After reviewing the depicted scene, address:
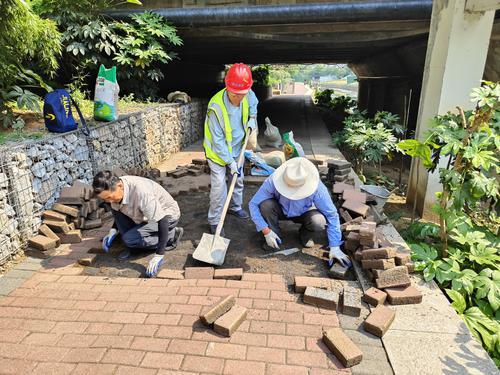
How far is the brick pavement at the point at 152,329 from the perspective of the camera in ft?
8.48

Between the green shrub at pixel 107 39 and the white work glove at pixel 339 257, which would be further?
the green shrub at pixel 107 39

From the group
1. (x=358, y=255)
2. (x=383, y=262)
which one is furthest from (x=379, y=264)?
(x=358, y=255)

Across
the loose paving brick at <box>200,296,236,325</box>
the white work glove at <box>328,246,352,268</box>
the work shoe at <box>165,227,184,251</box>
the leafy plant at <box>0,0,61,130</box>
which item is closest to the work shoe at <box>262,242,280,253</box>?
the white work glove at <box>328,246,352,268</box>

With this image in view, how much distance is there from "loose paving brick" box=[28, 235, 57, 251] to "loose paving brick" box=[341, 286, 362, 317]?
131 inches

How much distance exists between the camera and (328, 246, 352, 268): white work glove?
3.72 m

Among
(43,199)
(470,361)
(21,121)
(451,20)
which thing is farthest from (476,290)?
(21,121)

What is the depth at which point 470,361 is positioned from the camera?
256 cm

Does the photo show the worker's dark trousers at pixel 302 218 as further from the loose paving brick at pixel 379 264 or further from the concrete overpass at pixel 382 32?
the concrete overpass at pixel 382 32

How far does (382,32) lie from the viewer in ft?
30.9

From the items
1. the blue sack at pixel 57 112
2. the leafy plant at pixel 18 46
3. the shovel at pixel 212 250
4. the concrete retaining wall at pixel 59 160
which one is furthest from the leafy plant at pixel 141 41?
the shovel at pixel 212 250

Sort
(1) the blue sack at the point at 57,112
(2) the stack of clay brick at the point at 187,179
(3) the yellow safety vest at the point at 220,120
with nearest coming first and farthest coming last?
(3) the yellow safety vest at the point at 220,120
(1) the blue sack at the point at 57,112
(2) the stack of clay brick at the point at 187,179

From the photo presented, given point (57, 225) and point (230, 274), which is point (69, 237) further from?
point (230, 274)

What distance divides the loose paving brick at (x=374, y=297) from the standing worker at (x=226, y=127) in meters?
1.99

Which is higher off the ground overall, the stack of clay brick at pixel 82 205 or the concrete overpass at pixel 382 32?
the concrete overpass at pixel 382 32
